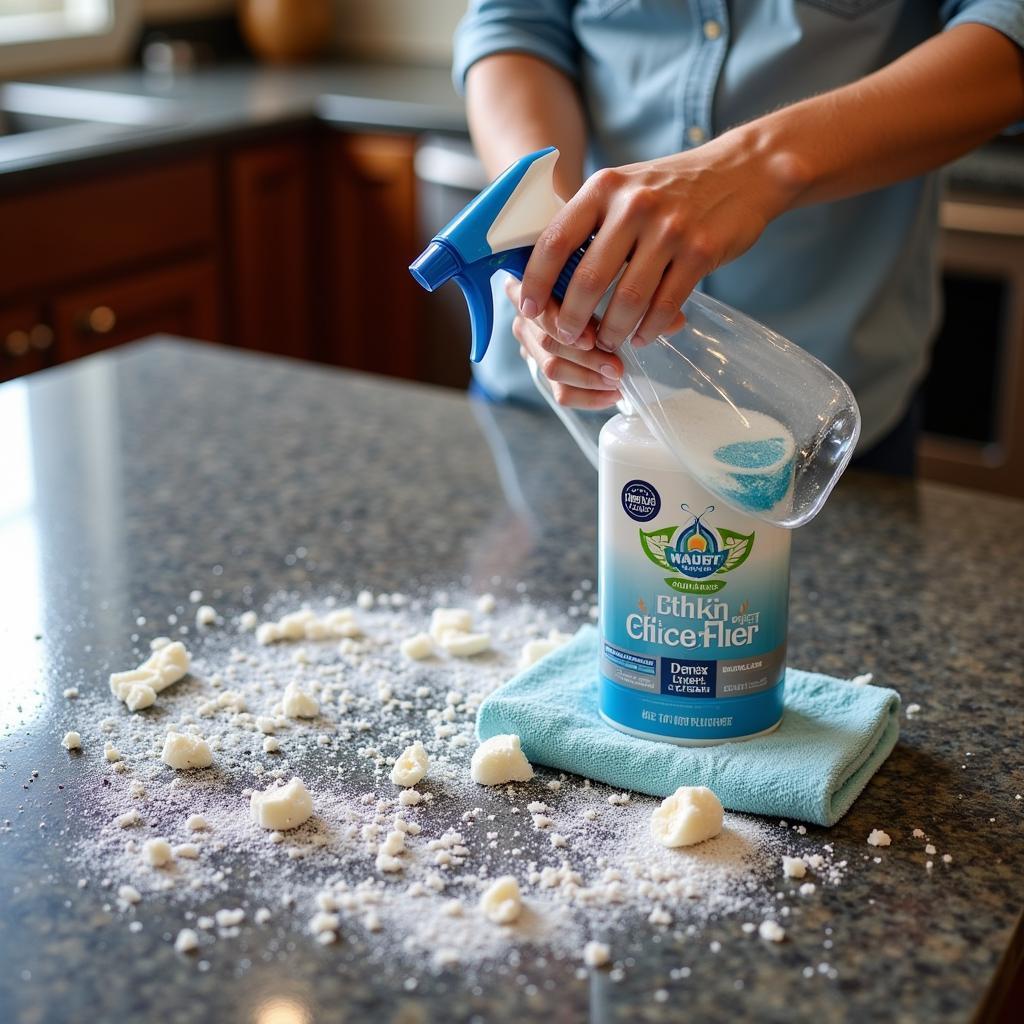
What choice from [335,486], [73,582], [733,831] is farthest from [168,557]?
[733,831]

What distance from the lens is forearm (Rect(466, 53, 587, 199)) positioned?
3.59 ft

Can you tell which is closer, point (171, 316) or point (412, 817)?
point (412, 817)

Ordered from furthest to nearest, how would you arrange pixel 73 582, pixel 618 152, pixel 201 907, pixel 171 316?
pixel 171 316
pixel 618 152
pixel 73 582
pixel 201 907

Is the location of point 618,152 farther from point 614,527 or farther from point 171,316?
point 171,316

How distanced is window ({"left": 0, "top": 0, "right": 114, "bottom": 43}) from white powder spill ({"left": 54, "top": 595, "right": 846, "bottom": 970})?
2.44 meters

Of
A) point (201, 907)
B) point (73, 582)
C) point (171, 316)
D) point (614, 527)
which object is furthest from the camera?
point (171, 316)

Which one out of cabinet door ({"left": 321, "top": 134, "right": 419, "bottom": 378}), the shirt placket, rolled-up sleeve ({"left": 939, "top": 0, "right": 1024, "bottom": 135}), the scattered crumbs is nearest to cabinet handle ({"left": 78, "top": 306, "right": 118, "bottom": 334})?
cabinet door ({"left": 321, "top": 134, "right": 419, "bottom": 378})

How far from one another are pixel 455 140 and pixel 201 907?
6.82 ft

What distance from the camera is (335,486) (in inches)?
47.3

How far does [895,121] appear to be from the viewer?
0.95 m

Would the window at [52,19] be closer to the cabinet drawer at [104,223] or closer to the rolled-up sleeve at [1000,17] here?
the cabinet drawer at [104,223]

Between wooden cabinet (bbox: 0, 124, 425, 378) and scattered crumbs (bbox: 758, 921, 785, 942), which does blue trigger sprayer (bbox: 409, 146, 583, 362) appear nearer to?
scattered crumbs (bbox: 758, 921, 785, 942)

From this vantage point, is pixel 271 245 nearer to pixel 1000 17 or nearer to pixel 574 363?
pixel 1000 17

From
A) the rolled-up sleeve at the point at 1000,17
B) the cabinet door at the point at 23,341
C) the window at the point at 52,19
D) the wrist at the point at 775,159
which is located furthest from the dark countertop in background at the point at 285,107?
the wrist at the point at 775,159
